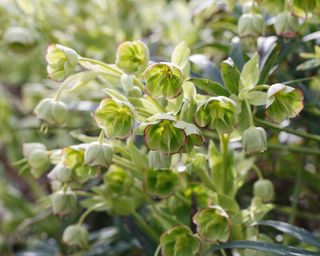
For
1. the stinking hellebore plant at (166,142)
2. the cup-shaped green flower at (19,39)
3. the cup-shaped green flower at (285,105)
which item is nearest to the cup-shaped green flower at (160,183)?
the stinking hellebore plant at (166,142)

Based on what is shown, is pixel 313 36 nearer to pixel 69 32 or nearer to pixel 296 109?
pixel 296 109

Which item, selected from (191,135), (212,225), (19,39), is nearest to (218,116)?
(191,135)

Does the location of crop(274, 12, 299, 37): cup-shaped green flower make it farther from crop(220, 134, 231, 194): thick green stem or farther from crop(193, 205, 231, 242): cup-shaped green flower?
crop(193, 205, 231, 242): cup-shaped green flower

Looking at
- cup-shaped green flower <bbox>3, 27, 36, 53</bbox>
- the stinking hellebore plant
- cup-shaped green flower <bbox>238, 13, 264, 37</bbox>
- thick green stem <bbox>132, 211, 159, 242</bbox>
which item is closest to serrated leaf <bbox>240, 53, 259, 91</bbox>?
the stinking hellebore plant

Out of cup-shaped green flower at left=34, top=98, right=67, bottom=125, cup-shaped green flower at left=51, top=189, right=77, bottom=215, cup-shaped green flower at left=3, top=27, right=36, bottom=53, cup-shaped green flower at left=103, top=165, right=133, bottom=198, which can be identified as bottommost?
cup-shaped green flower at left=51, top=189, right=77, bottom=215

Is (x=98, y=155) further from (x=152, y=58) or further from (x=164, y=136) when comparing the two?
(x=152, y=58)

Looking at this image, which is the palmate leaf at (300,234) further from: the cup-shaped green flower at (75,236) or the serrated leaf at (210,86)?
the cup-shaped green flower at (75,236)
